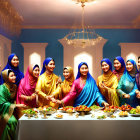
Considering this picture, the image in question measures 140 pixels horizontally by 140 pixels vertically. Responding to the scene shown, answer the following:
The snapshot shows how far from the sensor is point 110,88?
3703 millimetres

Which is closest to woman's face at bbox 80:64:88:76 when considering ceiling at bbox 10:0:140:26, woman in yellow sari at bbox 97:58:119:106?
woman in yellow sari at bbox 97:58:119:106

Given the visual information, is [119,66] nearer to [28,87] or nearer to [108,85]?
[108,85]

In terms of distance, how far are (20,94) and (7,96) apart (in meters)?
0.24

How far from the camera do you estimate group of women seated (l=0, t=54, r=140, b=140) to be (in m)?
3.51

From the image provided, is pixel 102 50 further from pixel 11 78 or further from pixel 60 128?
pixel 60 128

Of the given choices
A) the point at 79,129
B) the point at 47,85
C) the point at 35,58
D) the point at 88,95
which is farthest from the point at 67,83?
the point at 35,58

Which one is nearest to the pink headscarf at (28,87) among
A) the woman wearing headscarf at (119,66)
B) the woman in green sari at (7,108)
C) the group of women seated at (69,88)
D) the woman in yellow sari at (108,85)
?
the group of women seated at (69,88)

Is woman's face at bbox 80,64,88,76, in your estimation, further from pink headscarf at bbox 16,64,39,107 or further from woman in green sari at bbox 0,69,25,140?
woman in green sari at bbox 0,69,25,140

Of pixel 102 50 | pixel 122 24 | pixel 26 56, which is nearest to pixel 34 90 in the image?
pixel 26 56

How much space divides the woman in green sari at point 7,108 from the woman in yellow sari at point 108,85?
157 cm

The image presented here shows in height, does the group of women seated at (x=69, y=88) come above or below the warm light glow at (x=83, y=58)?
below

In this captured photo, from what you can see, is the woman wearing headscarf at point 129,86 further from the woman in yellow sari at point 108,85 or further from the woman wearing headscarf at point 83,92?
the woman wearing headscarf at point 83,92

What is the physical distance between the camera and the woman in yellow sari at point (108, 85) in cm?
368

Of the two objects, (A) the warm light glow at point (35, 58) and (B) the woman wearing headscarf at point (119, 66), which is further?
(A) the warm light glow at point (35, 58)
